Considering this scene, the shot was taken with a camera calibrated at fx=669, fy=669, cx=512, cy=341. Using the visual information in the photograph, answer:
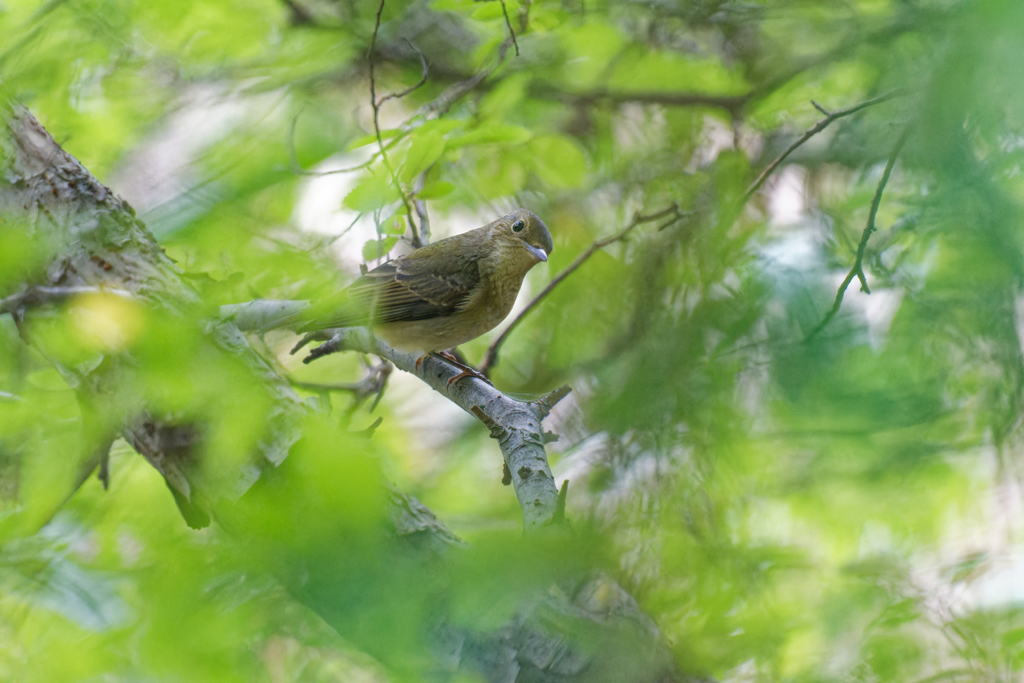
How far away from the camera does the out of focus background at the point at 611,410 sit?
37.2 inches

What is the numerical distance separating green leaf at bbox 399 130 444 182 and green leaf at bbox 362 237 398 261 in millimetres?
254

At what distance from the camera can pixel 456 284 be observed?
3609 millimetres

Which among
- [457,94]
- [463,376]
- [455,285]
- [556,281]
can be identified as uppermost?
[457,94]

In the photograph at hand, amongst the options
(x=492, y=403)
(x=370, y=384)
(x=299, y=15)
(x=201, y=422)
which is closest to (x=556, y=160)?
(x=492, y=403)

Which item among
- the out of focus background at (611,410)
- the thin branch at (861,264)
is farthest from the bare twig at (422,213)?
the thin branch at (861,264)

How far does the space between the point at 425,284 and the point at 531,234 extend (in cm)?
64

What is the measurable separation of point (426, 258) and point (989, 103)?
2.90 metres

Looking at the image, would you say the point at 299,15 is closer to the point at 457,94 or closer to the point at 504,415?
the point at 457,94

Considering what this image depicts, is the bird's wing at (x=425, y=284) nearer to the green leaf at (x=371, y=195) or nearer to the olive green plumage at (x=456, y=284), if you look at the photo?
the olive green plumage at (x=456, y=284)

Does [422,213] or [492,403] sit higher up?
[422,213]

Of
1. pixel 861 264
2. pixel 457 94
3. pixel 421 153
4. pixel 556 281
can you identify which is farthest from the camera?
pixel 457 94

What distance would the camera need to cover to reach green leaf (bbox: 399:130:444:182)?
2.15 meters

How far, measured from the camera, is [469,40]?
4625 mm

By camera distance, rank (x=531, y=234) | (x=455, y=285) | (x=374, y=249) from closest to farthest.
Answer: (x=374, y=249) → (x=531, y=234) → (x=455, y=285)
